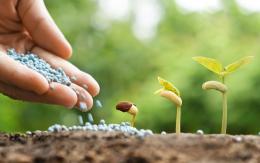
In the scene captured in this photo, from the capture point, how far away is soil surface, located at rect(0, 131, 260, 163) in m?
0.70

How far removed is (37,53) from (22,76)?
27cm

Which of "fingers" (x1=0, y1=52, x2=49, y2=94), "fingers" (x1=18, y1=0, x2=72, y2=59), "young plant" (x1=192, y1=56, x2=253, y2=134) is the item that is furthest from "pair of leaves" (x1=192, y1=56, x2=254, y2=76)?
"fingers" (x1=18, y1=0, x2=72, y2=59)


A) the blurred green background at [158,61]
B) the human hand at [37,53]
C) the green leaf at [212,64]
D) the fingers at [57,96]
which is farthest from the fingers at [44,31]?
the blurred green background at [158,61]

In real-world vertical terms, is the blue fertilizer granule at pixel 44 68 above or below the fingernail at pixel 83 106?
above

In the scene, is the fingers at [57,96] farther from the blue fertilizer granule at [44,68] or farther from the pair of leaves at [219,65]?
the pair of leaves at [219,65]

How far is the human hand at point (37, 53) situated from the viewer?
1.05m

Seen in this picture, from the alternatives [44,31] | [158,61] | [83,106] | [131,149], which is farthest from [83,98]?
[158,61]

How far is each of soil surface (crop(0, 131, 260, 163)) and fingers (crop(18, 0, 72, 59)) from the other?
509 mm

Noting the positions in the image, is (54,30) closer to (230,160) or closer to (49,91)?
(49,91)

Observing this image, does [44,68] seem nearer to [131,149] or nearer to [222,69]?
[222,69]

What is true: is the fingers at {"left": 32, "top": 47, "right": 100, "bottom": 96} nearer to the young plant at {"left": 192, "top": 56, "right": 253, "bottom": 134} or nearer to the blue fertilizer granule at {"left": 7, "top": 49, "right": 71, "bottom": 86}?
the blue fertilizer granule at {"left": 7, "top": 49, "right": 71, "bottom": 86}

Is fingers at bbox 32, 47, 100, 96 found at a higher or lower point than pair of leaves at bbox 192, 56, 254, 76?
higher

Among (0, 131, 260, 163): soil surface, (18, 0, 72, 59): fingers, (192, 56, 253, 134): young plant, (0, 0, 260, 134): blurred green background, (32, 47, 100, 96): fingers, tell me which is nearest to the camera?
(0, 131, 260, 163): soil surface

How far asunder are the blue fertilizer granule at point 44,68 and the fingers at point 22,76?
52 mm
